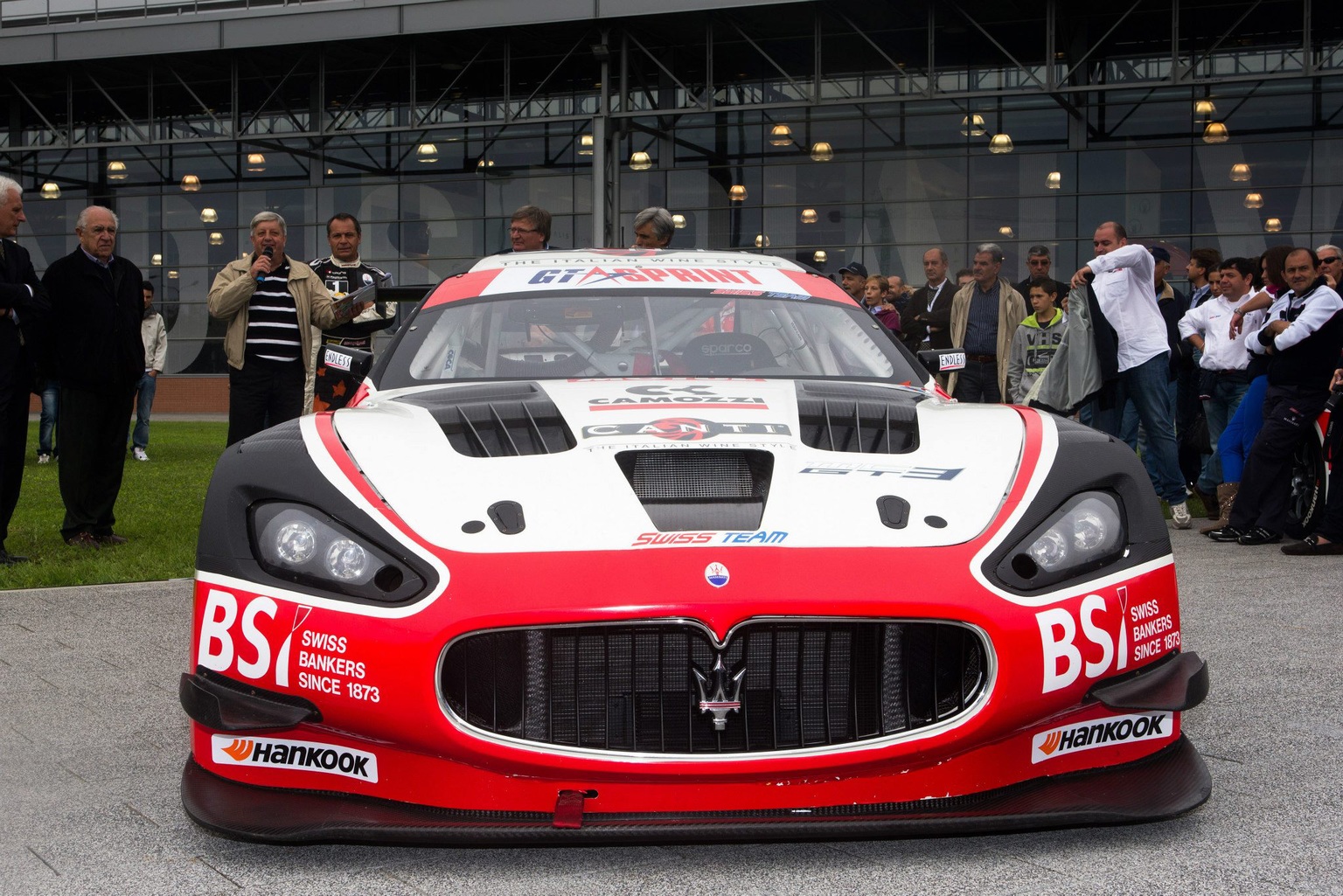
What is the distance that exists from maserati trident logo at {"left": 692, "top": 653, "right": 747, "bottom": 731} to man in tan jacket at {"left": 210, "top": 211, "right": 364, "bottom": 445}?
15.3ft

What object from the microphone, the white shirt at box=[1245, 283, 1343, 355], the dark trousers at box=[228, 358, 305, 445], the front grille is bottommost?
the front grille

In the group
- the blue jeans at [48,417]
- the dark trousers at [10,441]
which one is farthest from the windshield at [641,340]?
the blue jeans at [48,417]

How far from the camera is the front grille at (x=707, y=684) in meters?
2.53

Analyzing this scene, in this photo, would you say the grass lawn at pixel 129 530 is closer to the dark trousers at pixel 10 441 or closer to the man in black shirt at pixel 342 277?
the dark trousers at pixel 10 441

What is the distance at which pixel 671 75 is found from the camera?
24031mm

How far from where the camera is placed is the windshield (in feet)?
13.3

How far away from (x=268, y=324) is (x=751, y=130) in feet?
74.3

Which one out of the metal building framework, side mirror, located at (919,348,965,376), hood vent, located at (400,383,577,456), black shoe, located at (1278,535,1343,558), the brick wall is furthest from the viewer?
the brick wall

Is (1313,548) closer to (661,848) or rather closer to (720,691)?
(661,848)

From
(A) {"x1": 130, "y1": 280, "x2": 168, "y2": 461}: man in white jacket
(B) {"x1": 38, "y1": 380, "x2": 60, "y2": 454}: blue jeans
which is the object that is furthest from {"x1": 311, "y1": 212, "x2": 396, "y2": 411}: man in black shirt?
(A) {"x1": 130, "y1": 280, "x2": 168, "y2": 461}: man in white jacket

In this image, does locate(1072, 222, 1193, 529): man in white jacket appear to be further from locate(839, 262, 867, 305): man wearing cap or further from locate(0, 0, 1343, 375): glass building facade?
locate(0, 0, 1343, 375): glass building facade

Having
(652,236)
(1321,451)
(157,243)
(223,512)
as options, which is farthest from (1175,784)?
(157,243)

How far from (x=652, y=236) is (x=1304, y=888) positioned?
5.17 meters

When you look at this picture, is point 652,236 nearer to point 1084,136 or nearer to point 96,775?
point 96,775
